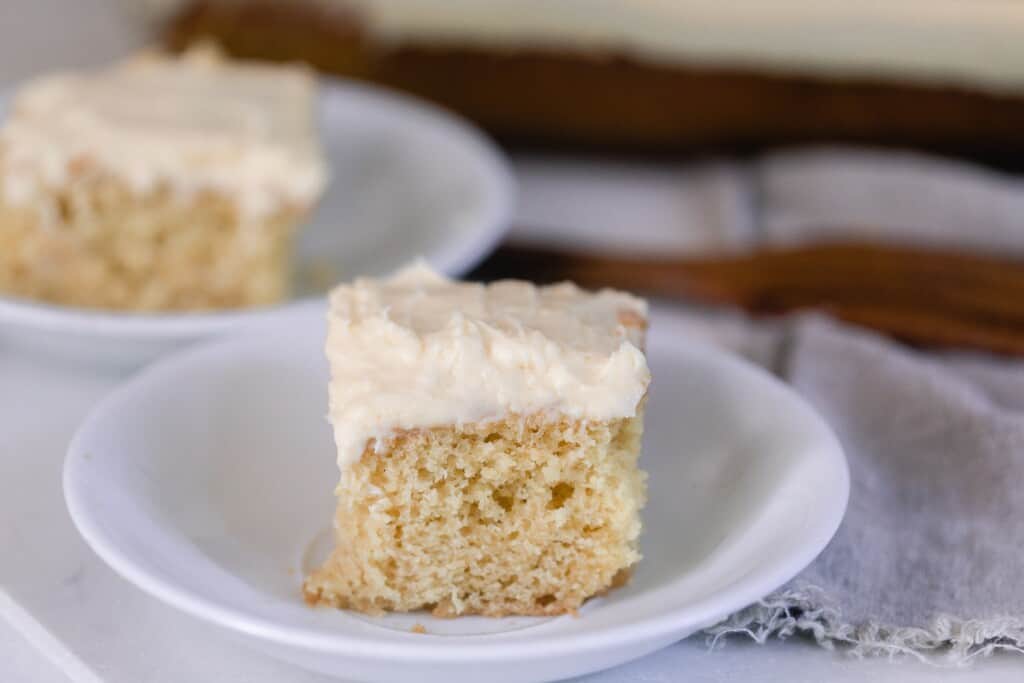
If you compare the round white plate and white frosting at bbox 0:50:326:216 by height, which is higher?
white frosting at bbox 0:50:326:216

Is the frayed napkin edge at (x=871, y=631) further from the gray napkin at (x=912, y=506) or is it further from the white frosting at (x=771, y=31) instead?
the white frosting at (x=771, y=31)

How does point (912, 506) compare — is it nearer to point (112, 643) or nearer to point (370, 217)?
point (112, 643)

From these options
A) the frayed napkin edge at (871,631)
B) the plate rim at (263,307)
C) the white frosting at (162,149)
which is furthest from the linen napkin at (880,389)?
the white frosting at (162,149)

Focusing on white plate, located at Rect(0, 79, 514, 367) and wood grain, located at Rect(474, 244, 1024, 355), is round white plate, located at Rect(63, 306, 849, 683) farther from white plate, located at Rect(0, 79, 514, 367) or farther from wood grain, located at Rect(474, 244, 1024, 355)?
wood grain, located at Rect(474, 244, 1024, 355)

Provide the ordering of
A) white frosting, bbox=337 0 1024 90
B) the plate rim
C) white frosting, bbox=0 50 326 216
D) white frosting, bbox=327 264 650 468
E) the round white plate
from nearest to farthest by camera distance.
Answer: the round white plate < white frosting, bbox=327 264 650 468 < the plate rim < white frosting, bbox=0 50 326 216 < white frosting, bbox=337 0 1024 90

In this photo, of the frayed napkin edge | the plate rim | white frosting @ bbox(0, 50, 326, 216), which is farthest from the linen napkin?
white frosting @ bbox(0, 50, 326, 216)

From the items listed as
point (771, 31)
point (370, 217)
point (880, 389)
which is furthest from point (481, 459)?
point (771, 31)

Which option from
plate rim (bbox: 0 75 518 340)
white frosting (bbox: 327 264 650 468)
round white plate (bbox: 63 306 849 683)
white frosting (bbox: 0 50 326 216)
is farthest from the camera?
white frosting (bbox: 0 50 326 216)
